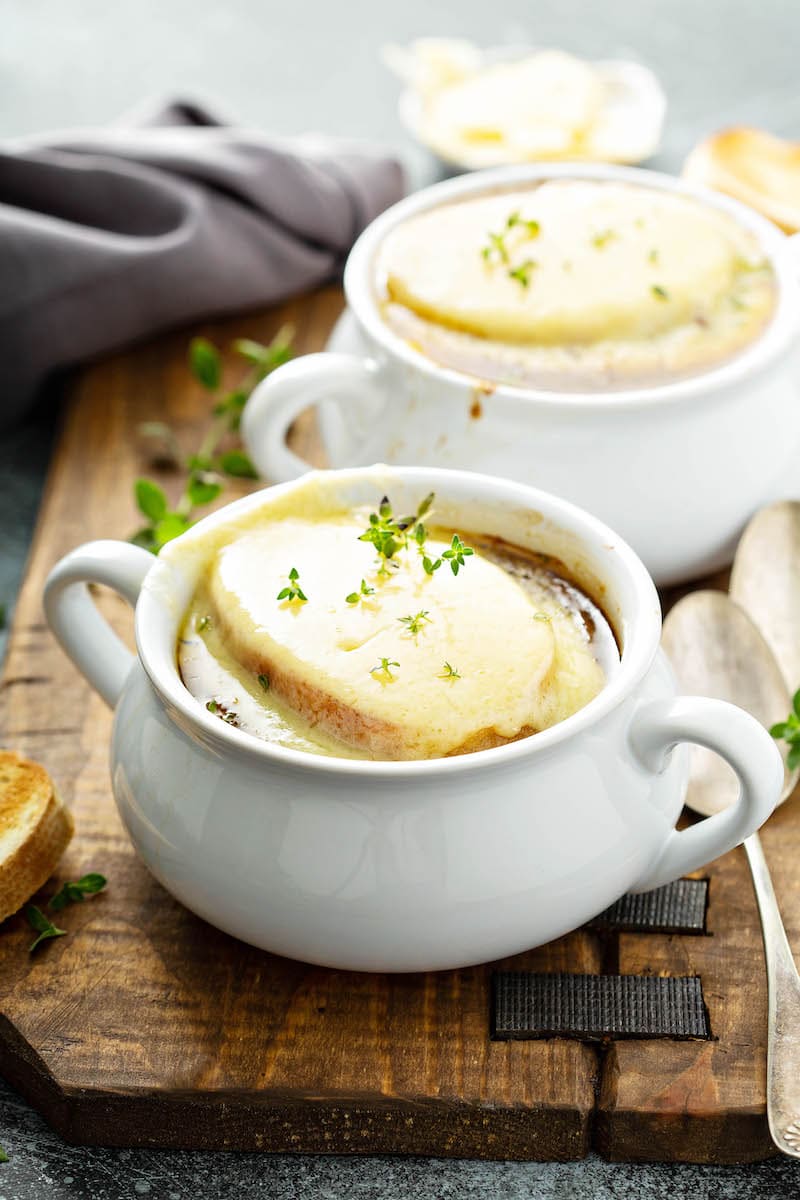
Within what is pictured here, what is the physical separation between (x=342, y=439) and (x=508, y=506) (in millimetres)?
529

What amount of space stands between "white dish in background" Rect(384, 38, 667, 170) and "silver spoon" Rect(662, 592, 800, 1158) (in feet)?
3.84

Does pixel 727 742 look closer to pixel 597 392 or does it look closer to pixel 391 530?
pixel 391 530

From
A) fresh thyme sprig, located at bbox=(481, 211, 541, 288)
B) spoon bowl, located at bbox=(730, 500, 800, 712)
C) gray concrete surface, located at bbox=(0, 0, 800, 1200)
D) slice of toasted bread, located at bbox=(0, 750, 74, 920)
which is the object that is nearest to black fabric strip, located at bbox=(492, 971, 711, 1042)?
slice of toasted bread, located at bbox=(0, 750, 74, 920)

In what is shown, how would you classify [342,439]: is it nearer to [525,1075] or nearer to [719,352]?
[719,352]

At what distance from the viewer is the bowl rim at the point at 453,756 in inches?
52.4

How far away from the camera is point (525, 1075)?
1448 mm

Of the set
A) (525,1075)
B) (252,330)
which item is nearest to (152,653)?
(525,1075)

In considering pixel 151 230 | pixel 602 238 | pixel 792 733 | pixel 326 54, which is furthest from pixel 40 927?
pixel 326 54

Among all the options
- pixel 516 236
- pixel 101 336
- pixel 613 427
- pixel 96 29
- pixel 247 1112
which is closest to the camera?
pixel 247 1112

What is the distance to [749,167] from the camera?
106 inches

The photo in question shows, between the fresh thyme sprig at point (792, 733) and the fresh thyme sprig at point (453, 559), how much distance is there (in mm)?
501

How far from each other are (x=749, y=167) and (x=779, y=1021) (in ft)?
5.68

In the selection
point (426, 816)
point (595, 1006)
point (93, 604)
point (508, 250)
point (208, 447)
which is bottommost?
point (208, 447)

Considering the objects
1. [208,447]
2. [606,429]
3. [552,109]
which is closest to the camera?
A: [606,429]
